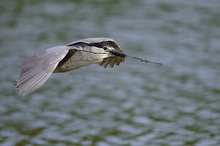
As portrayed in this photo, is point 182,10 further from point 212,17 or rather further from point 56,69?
point 56,69

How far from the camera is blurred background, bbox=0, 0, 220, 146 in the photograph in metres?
7.63

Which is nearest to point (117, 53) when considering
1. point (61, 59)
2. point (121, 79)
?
point (61, 59)

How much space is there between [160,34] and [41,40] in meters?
1.99

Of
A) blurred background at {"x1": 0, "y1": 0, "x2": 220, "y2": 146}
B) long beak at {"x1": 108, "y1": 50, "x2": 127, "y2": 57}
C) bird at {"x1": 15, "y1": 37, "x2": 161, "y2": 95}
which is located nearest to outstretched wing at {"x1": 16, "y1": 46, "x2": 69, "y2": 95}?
bird at {"x1": 15, "y1": 37, "x2": 161, "y2": 95}

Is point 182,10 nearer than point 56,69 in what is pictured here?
No

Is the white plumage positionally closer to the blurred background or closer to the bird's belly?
the bird's belly

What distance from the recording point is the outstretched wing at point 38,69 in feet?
17.1

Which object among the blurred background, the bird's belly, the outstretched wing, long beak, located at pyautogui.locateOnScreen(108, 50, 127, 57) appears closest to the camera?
the outstretched wing

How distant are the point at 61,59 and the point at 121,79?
3.98m

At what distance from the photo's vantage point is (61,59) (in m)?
5.41

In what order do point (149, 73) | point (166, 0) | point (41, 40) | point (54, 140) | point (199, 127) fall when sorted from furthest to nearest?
point (166, 0), point (41, 40), point (149, 73), point (199, 127), point (54, 140)

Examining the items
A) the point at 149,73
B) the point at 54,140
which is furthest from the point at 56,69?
the point at 149,73

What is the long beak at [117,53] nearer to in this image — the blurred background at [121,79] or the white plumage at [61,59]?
the white plumage at [61,59]

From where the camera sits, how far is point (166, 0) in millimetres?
12180
